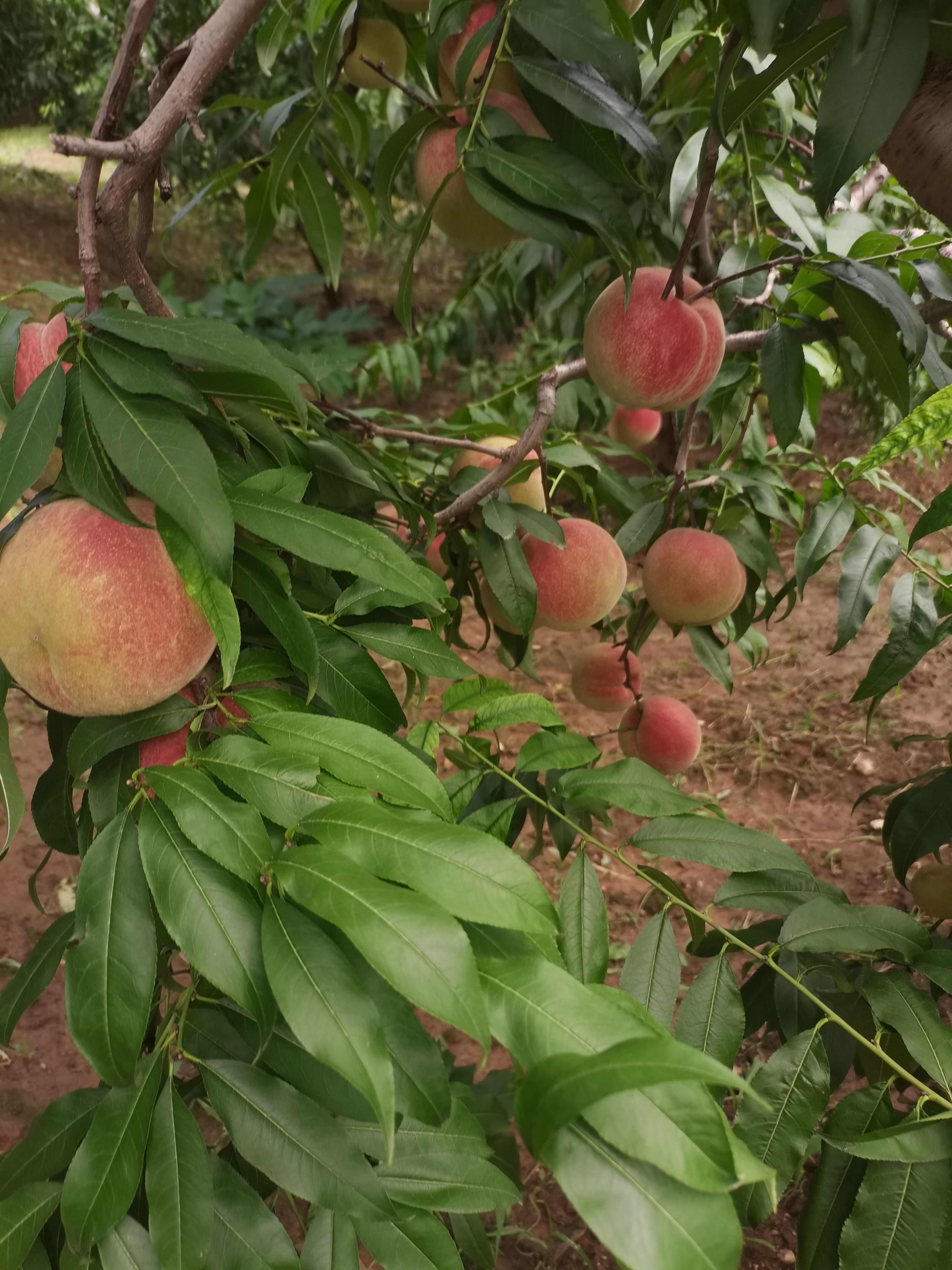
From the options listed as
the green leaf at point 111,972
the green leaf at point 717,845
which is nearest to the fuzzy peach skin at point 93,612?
the green leaf at point 111,972

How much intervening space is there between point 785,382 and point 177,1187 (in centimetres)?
89

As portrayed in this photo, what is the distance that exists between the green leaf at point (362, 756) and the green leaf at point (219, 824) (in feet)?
0.14

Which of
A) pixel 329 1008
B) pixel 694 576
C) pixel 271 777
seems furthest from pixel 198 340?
pixel 694 576

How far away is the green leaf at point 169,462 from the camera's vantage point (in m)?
0.48

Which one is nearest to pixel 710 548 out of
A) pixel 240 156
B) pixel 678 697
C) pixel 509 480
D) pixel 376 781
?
pixel 509 480

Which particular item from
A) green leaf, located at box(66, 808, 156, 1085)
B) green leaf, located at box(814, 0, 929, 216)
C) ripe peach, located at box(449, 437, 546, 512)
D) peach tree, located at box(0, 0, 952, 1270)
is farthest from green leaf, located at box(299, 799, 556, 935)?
ripe peach, located at box(449, 437, 546, 512)

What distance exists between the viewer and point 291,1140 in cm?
52

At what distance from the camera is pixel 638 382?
3.02 ft

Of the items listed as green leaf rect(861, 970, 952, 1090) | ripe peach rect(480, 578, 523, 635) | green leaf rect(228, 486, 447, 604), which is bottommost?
ripe peach rect(480, 578, 523, 635)

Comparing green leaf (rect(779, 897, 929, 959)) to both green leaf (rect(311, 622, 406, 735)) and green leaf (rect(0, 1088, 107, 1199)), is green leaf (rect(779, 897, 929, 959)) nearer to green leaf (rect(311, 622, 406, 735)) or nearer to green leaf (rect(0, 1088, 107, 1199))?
green leaf (rect(311, 622, 406, 735))

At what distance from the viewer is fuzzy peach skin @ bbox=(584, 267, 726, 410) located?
2.95 ft

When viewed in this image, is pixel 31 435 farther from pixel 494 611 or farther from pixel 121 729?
pixel 494 611

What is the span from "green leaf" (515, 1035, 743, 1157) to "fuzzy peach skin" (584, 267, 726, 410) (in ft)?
2.31

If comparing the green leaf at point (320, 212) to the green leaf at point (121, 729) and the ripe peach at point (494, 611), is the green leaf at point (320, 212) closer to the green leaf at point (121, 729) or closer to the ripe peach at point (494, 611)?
the ripe peach at point (494, 611)
